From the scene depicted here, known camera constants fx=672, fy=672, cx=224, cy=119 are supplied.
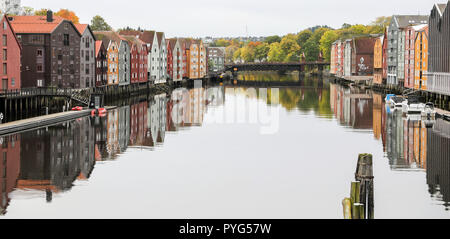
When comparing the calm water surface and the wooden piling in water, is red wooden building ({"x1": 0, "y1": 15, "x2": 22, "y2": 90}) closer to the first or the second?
the calm water surface

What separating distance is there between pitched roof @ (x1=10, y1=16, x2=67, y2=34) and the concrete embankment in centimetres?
2294

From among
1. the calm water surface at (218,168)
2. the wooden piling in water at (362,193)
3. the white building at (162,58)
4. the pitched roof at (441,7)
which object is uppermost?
the pitched roof at (441,7)

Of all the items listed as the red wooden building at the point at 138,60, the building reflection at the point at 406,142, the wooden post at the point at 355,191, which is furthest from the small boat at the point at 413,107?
the red wooden building at the point at 138,60

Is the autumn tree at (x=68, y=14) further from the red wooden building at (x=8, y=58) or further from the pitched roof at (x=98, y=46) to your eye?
the red wooden building at (x=8, y=58)

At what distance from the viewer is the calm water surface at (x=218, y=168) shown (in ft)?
101

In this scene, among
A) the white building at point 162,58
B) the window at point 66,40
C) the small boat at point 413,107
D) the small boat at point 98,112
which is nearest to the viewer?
the small boat at point 98,112

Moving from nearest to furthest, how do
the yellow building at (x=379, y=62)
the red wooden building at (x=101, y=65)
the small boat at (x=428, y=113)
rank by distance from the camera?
the small boat at (x=428, y=113), the red wooden building at (x=101, y=65), the yellow building at (x=379, y=62)

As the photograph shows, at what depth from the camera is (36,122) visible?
206ft

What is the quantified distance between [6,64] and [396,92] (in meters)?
69.7

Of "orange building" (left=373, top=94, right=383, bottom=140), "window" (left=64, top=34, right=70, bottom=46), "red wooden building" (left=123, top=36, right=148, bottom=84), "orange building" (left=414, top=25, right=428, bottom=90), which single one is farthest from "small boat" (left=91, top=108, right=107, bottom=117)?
"red wooden building" (left=123, top=36, right=148, bottom=84)

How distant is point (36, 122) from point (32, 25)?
124 feet

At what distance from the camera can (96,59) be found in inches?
4518

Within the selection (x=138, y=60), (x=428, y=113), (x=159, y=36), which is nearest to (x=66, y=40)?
(x=138, y=60)

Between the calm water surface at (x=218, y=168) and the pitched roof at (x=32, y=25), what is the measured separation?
2881 centimetres
